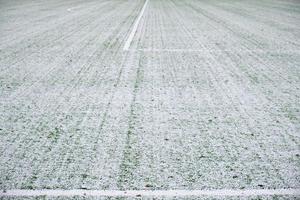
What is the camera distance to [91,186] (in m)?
2.91

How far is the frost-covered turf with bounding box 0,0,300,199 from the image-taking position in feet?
10.2

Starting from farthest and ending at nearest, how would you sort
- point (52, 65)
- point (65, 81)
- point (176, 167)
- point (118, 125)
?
point (52, 65) → point (65, 81) → point (118, 125) → point (176, 167)

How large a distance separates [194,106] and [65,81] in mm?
2347

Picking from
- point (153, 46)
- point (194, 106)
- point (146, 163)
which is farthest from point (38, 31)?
point (146, 163)

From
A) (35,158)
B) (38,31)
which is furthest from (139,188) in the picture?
(38,31)

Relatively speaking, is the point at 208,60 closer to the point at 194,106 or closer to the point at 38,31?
the point at 194,106

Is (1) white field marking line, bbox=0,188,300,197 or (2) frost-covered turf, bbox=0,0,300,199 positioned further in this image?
(2) frost-covered turf, bbox=0,0,300,199

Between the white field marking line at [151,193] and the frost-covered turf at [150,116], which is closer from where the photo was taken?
the white field marking line at [151,193]

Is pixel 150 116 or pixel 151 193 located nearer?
pixel 151 193

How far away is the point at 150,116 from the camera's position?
4.39m

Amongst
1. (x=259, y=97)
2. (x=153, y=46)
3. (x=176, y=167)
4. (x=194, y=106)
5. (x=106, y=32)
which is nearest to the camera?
(x=176, y=167)

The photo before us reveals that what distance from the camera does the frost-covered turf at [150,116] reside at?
310 centimetres

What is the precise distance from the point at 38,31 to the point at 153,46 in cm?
469

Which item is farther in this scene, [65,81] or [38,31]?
[38,31]
